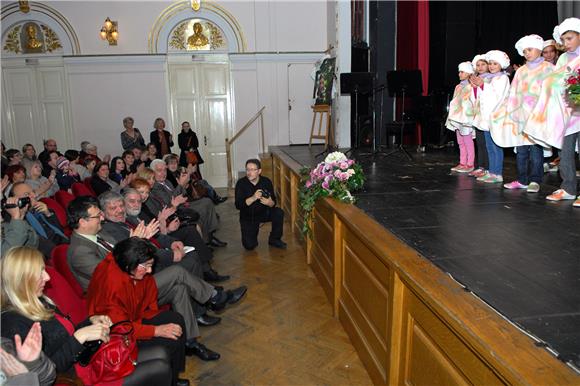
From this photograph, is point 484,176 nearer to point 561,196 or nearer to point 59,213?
point 561,196

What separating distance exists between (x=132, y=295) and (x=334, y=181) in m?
1.92

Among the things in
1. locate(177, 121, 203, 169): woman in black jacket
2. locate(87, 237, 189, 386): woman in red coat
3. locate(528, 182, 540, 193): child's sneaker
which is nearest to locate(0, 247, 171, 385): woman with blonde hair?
locate(87, 237, 189, 386): woman in red coat

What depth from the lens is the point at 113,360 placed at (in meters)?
1.95

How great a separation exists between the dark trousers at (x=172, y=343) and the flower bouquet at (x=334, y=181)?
1.62 m

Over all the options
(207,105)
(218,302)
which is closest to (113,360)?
(218,302)

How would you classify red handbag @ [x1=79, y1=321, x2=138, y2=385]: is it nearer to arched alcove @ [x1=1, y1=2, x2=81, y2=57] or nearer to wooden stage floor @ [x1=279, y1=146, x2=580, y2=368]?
wooden stage floor @ [x1=279, y1=146, x2=580, y2=368]

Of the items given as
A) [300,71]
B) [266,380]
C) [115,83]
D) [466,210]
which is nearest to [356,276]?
[266,380]

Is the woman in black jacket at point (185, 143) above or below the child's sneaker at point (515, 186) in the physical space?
above

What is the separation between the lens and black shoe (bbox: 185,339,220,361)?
292 centimetres

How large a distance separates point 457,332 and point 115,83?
32.5 ft

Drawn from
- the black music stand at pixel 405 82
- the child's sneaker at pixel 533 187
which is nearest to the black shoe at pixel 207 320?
the child's sneaker at pixel 533 187

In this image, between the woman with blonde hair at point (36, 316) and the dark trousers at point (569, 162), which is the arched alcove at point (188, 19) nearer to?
the dark trousers at point (569, 162)

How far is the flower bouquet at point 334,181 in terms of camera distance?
12.3ft

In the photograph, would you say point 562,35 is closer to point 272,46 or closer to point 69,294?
point 69,294
